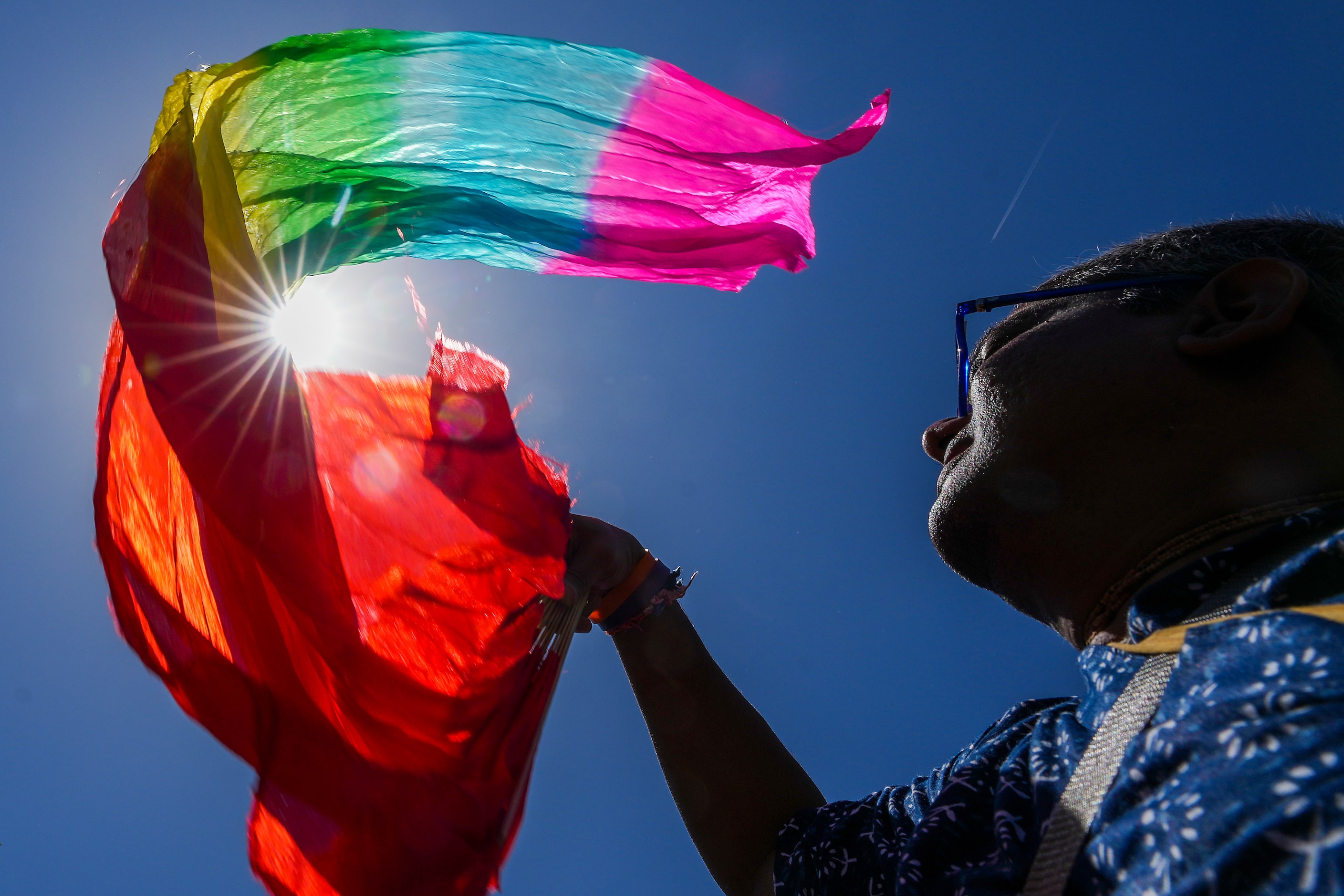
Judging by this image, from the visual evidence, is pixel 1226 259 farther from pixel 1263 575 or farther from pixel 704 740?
pixel 704 740

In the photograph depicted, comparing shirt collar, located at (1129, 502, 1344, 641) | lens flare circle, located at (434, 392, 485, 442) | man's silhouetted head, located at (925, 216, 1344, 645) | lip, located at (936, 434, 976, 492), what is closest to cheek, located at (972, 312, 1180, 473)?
man's silhouetted head, located at (925, 216, 1344, 645)

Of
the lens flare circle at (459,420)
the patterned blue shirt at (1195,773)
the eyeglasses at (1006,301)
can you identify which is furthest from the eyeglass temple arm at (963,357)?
the lens flare circle at (459,420)

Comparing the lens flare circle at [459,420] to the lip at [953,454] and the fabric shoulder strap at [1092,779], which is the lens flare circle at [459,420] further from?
the fabric shoulder strap at [1092,779]

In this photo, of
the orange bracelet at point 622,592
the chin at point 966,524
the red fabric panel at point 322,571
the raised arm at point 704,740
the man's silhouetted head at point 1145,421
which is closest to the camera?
the man's silhouetted head at point 1145,421

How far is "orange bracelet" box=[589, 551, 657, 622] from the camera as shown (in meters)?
2.26

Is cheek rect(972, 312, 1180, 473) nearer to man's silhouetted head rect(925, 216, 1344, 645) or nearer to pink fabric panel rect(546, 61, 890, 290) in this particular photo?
man's silhouetted head rect(925, 216, 1344, 645)

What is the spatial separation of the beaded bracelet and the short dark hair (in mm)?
1355

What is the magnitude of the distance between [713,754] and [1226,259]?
5.72ft

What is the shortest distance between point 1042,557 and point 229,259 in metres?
2.01

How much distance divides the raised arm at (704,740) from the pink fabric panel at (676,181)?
88cm

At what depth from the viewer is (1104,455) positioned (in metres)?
1.43

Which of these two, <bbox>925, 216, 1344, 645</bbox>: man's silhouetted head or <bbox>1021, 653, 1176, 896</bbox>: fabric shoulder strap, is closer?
<bbox>1021, 653, 1176, 896</bbox>: fabric shoulder strap

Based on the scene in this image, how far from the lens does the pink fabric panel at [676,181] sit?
245cm

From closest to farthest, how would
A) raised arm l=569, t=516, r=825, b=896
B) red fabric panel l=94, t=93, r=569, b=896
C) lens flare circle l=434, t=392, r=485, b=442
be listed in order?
1. red fabric panel l=94, t=93, r=569, b=896
2. raised arm l=569, t=516, r=825, b=896
3. lens flare circle l=434, t=392, r=485, b=442
